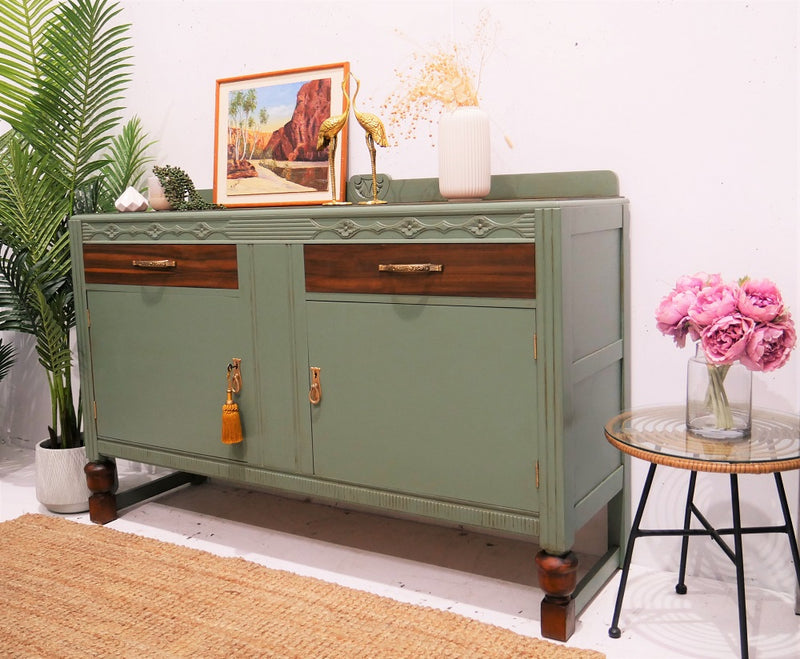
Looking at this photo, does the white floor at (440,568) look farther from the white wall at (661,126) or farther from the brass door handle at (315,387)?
the brass door handle at (315,387)

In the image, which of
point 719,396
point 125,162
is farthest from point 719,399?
point 125,162

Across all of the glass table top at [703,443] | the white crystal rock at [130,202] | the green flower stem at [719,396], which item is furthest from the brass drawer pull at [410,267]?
the white crystal rock at [130,202]

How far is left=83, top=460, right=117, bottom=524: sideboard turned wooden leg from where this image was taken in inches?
111

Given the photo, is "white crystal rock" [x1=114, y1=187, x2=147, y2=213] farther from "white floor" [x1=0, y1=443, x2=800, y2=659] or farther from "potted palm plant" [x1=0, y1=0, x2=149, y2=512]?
"white floor" [x1=0, y1=443, x2=800, y2=659]

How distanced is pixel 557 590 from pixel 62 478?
5.78 feet

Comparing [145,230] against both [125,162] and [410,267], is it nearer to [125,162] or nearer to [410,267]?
[125,162]

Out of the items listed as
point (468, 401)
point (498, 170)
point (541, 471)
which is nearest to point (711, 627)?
point (541, 471)

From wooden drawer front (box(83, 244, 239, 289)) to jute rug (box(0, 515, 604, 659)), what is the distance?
797 millimetres

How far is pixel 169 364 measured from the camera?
2.60m

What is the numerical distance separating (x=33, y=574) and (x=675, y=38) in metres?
2.25

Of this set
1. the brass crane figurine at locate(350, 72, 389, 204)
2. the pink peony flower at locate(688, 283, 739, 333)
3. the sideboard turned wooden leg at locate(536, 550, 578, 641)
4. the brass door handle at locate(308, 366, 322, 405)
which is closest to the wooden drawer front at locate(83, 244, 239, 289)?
the brass door handle at locate(308, 366, 322, 405)

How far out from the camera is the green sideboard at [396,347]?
78.4 inches

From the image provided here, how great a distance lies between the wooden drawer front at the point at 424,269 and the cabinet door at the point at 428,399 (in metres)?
0.04

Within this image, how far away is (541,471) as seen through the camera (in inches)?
78.7
